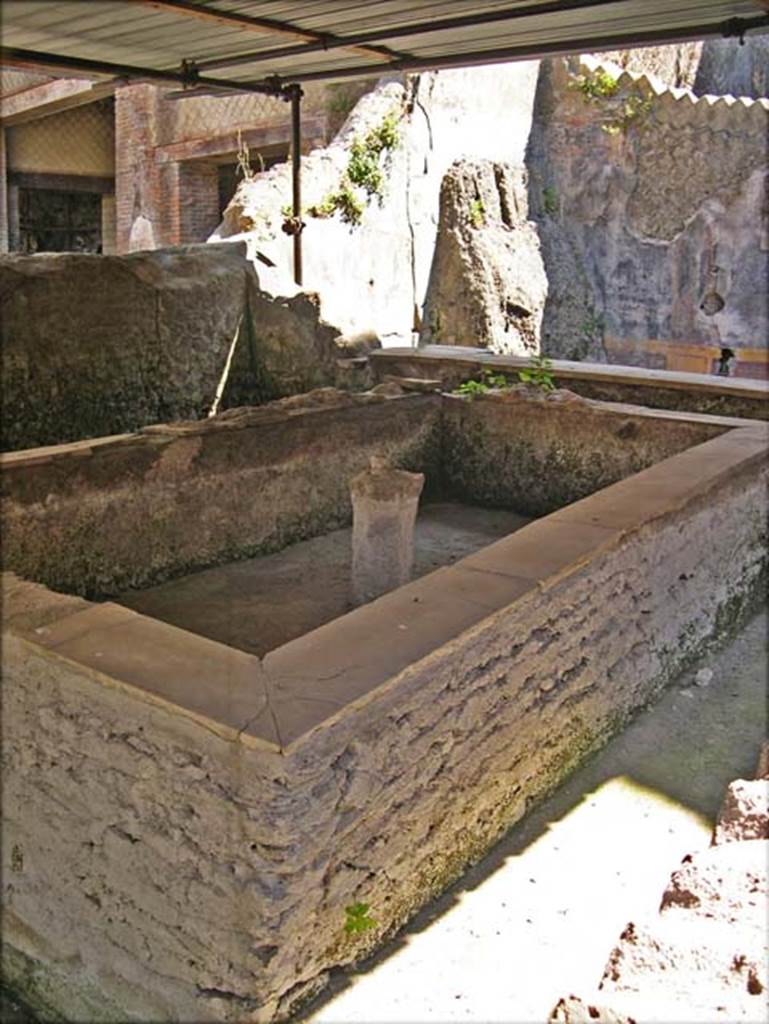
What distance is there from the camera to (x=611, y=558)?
441 centimetres

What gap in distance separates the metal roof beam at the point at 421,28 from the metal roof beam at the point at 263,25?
0.08 ft

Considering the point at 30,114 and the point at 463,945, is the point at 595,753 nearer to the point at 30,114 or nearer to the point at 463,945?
the point at 463,945

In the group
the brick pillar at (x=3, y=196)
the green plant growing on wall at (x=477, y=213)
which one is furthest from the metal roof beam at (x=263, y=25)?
the brick pillar at (x=3, y=196)

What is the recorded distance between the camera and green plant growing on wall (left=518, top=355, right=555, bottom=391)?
738 cm

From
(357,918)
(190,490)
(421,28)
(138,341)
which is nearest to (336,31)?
(421,28)

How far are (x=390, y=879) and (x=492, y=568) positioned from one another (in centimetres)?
120

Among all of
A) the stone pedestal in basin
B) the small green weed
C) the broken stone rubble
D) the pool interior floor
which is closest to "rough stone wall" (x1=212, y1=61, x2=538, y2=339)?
the small green weed

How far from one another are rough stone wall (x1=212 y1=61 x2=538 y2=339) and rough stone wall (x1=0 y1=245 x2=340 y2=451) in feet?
2.34

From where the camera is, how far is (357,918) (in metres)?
3.21

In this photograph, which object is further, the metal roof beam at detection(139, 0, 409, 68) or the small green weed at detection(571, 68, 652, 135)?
the small green weed at detection(571, 68, 652, 135)

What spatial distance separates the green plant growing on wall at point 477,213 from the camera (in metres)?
11.8

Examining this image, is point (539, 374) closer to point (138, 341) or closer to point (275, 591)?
point (138, 341)

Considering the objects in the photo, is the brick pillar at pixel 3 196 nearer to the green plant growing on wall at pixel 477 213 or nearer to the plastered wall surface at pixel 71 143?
the plastered wall surface at pixel 71 143

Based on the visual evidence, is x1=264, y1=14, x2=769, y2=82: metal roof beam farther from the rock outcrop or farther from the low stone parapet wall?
the rock outcrop
